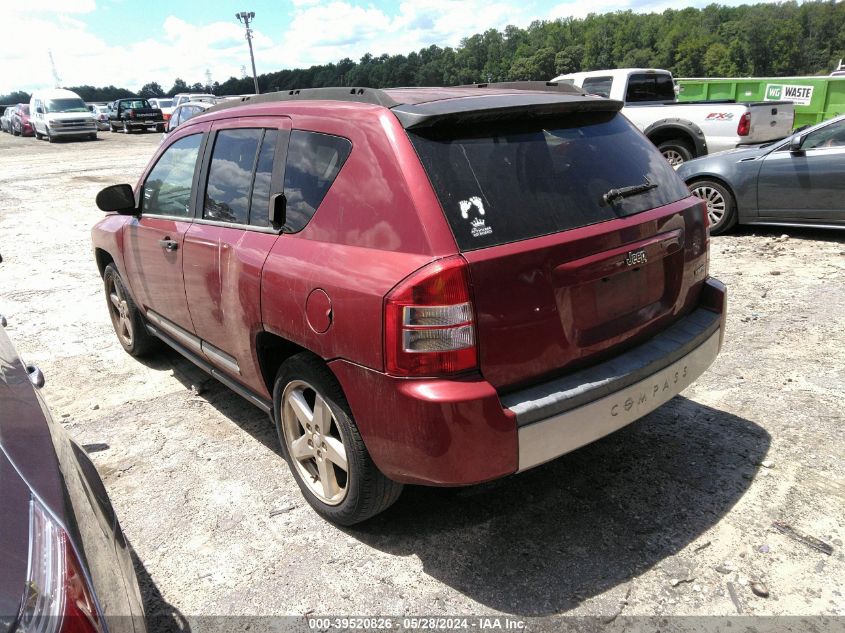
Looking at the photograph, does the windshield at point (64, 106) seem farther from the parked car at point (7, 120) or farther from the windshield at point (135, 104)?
the parked car at point (7, 120)

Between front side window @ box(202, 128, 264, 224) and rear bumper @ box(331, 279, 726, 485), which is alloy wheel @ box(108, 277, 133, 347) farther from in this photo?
rear bumper @ box(331, 279, 726, 485)

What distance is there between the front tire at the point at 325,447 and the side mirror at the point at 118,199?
2.10 m

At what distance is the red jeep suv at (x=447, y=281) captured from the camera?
2.27 m

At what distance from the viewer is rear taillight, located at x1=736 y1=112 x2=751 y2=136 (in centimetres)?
998

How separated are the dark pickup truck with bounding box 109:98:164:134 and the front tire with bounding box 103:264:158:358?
3273cm

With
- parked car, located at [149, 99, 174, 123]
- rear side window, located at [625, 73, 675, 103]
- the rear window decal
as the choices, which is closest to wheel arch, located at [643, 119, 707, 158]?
rear side window, located at [625, 73, 675, 103]

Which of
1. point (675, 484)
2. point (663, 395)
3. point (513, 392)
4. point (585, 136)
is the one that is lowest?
point (675, 484)

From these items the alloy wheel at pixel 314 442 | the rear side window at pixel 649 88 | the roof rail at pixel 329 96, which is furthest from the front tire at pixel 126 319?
the rear side window at pixel 649 88

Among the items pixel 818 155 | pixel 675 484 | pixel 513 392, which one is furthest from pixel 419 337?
pixel 818 155

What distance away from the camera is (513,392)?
239 centimetres

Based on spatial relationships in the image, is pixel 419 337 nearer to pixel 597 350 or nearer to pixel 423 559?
pixel 597 350

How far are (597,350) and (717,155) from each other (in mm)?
6365

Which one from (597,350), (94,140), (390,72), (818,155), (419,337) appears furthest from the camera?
(390,72)

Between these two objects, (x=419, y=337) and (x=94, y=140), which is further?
(x=94, y=140)
